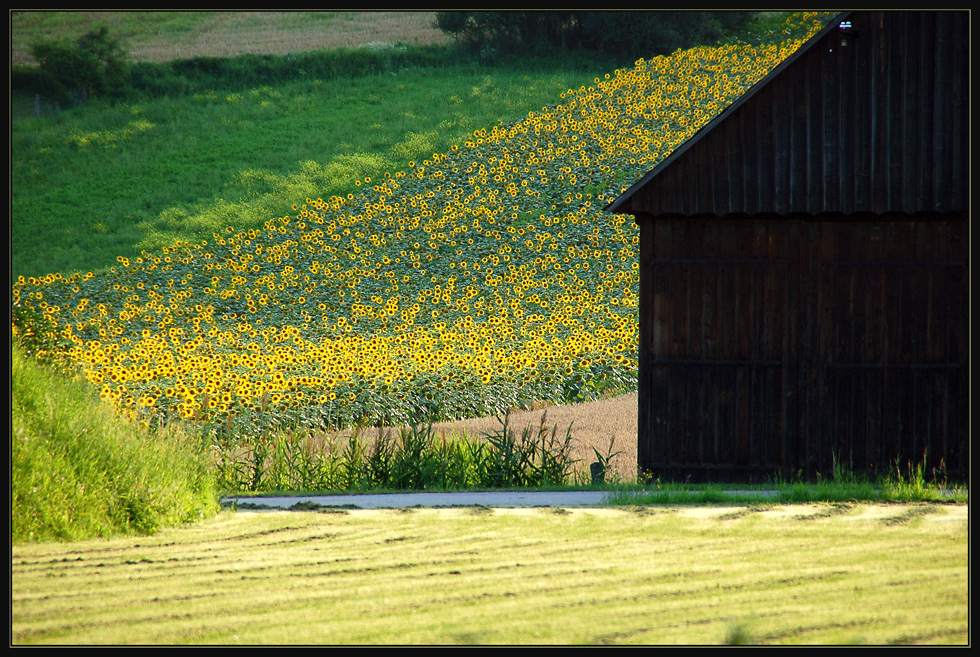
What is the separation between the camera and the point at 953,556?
21.2 feet

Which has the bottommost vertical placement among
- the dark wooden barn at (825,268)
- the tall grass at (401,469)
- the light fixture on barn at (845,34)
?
the tall grass at (401,469)

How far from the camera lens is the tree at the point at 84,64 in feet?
117

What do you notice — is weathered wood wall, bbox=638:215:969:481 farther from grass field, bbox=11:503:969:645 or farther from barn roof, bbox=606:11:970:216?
grass field, bbox=11:503:969:645

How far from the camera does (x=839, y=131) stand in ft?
32.7

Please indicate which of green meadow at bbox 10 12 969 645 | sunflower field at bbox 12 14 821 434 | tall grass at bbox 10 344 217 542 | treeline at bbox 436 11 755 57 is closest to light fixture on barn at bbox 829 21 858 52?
green meadow at bbox 10 12 969 645

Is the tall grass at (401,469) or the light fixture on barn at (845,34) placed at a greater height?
the light fixture on barn at (845,34)

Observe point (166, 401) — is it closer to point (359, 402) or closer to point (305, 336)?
point (359, 402)

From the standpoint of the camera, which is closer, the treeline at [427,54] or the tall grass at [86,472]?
the tall grass at [86,472]

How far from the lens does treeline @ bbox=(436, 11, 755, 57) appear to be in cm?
3388

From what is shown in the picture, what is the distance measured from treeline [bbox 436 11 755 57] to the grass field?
2847cm

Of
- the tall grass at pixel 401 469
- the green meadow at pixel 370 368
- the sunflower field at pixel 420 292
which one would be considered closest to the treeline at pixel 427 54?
the green meadow at pixel 370 368

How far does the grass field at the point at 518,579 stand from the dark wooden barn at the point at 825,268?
209cm

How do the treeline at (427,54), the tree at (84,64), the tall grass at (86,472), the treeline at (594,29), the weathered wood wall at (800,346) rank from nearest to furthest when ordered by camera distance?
the tall grass at (86,472)
the weathered wood wall at (800,346)
the treeline at (594,29)
the treeline at (427,54)
the tree at (84,64)

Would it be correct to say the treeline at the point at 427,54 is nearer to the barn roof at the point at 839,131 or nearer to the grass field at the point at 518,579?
the barn roof at the point at 839,131
